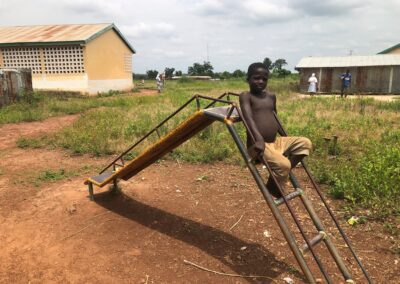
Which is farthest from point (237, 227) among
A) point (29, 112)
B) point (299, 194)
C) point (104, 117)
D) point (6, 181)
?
point (29, 112)

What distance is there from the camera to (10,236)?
4117 millimetres

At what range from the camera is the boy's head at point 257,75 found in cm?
311

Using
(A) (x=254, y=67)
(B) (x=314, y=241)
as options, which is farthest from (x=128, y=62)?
(B) (x=314, y=241)

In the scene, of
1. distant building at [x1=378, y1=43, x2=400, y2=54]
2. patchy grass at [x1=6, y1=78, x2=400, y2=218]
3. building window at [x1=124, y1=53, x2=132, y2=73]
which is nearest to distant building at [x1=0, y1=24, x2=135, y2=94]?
building window at [x1=124, y1=53, x2=132, y2=73]

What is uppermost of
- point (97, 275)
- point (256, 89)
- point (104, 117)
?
point (256, 89)

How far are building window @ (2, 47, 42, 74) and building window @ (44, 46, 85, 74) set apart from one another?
0.51 meters

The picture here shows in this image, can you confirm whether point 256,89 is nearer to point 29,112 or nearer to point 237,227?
point 237,227

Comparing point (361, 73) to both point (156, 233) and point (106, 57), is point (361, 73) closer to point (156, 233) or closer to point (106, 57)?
point (106, 57)

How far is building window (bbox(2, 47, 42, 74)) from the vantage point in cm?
1905

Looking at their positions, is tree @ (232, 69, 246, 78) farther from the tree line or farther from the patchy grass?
the patchy grass

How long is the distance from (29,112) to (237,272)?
35.9 feet

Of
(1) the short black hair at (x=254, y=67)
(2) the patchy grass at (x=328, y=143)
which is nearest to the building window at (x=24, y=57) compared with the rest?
(2) the patchy grass at (x=328, y=143)

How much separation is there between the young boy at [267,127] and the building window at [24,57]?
1891 centimetres

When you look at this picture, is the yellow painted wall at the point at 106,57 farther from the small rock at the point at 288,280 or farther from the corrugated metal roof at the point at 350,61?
the small rock at the point at 288,280
